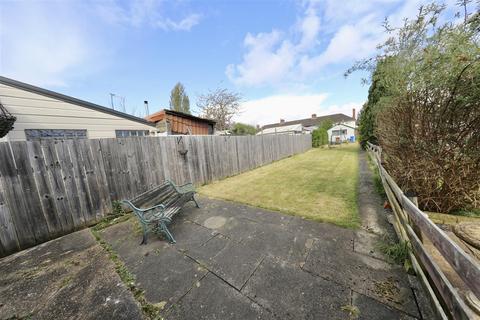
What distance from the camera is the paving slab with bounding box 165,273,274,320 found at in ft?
5.47

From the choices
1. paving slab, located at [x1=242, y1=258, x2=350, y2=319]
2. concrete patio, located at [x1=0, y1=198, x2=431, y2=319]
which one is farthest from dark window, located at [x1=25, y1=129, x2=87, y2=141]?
paving slab, located at [x1=242, y1=258, x2=350, y2=319]

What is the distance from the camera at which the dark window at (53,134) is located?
16.3 ft

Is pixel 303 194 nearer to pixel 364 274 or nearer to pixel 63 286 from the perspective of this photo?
pixel 364 274

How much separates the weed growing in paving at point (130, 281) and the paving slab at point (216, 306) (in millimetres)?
169

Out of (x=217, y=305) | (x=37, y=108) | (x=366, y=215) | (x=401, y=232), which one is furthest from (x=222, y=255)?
(x=37, y=108)

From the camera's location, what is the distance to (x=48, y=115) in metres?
5.22

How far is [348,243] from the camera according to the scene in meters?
2.67

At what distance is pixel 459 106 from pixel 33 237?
23.6 ft

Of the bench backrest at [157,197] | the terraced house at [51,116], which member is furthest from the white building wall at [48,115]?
the bench backrest at [157,197]

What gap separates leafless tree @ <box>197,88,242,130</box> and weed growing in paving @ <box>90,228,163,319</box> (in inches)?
783

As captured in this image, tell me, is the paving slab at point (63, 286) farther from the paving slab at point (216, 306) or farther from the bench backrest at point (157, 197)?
the bench backrest at point (157, 197)

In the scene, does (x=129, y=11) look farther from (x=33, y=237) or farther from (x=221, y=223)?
(x=221, y=223)

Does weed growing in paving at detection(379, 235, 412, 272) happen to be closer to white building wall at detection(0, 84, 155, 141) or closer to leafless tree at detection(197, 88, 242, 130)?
white building wall at detection(0, 84, 155, 141)

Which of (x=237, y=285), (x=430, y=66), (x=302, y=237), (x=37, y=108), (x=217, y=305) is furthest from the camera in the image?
(x=37, y=108)
